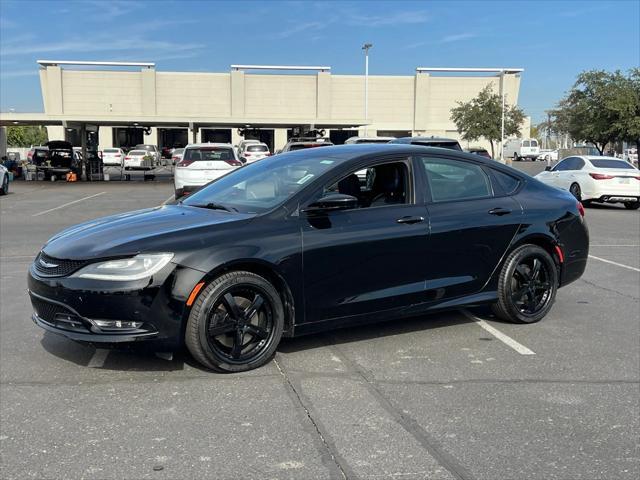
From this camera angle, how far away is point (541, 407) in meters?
4.10

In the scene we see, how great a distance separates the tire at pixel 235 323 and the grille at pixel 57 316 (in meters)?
0.73

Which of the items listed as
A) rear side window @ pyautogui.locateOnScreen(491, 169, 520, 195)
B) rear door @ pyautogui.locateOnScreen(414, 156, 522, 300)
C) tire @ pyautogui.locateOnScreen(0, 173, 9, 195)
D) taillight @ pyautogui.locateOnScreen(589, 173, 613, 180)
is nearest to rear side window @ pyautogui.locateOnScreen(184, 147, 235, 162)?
tire @ pyautogui.locateOnScreen(0, 173, 9, 195)

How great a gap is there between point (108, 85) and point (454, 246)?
69.3 metres

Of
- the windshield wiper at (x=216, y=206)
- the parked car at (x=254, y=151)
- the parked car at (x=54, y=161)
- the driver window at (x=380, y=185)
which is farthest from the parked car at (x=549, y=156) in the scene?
the windshield wiper at (x=216, y=206)

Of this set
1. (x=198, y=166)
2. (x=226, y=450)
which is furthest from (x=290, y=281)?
(x=198, y=166)

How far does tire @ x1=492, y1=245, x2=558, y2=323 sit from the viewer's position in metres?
5.75

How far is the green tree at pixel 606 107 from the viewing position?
34.1 meters

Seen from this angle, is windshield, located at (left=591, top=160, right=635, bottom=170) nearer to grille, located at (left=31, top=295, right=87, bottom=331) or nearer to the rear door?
the rear door

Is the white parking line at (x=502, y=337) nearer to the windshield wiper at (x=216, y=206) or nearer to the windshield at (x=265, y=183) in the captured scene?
the windshield at (x=265, y=183)

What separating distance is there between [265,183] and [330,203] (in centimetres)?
85

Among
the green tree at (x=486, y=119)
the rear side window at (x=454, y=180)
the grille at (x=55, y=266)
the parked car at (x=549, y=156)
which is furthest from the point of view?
the parked car at (x=549, y=156)

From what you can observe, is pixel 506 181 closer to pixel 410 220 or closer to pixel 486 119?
pixel 410 220

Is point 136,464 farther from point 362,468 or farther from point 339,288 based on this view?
point 339,288

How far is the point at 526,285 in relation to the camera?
589 centimetres
